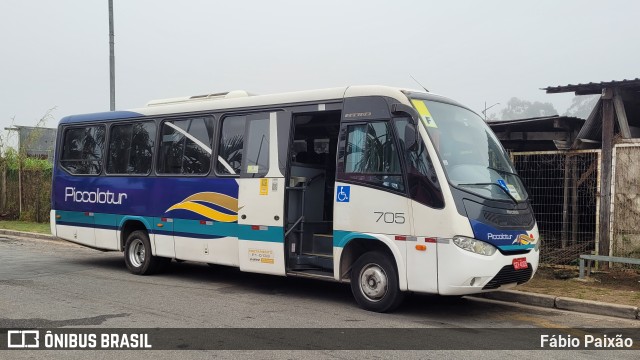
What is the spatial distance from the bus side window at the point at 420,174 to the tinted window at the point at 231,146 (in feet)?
10.3

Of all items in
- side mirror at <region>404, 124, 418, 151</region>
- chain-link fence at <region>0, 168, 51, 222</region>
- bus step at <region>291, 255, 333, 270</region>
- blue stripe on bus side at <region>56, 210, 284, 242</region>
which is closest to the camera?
side mirror at <region>404, 124, 418, 151</region>

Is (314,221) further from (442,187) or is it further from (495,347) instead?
(495,347)

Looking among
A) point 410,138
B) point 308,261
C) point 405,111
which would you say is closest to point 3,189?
point 308,261

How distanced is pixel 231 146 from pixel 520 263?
5009 mm

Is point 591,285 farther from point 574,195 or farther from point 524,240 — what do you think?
point 524,240

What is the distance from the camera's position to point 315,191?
976cm

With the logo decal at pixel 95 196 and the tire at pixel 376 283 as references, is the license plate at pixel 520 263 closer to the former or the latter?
the tire at pixel 376 283

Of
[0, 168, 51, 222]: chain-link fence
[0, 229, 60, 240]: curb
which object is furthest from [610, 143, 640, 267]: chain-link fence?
[0, 168, 51, 222]: chain-link fence

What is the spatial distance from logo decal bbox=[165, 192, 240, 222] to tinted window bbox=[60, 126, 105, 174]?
2787 mm

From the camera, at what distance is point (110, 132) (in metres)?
12.3

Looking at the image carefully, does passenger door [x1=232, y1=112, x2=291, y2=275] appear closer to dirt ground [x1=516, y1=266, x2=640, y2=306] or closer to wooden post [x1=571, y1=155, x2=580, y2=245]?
dirt ground [x1=516, y1=266, x2=640, y2=306]

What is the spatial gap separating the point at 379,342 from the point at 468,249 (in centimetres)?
174

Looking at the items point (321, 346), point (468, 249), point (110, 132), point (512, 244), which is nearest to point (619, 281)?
point (512, 244)

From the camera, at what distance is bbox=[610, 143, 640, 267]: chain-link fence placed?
1099 centimetres
